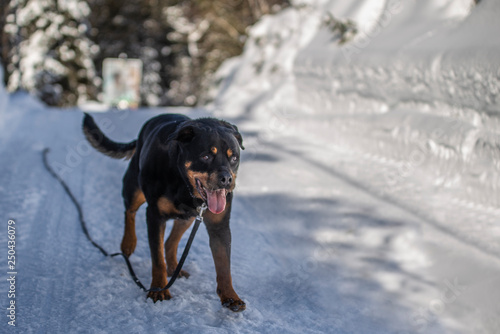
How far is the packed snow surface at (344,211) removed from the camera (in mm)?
3828

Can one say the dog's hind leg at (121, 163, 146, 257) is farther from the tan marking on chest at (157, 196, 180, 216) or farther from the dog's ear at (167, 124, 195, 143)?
the dog's ear at (167, 124, 195, 143)

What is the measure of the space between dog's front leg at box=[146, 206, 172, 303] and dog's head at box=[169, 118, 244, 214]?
42cm

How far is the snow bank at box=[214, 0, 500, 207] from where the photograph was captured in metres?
5.45

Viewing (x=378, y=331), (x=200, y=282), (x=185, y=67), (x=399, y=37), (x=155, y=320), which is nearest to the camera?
(x=155, y=320)

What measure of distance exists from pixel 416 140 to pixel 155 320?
14.0ft

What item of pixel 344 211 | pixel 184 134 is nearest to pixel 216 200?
pixel 184 134

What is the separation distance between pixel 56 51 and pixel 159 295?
80.7ft

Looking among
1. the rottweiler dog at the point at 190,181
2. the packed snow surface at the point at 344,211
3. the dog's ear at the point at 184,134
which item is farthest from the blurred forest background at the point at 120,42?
the dog's ear at the point at 184,134

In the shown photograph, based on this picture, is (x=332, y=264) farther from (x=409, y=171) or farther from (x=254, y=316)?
(x=409, y=171)

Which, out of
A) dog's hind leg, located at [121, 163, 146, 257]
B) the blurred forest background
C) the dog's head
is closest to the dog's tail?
dog's hind leg, located at [121, 163, 146, 257]

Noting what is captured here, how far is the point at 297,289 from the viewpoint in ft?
14.5

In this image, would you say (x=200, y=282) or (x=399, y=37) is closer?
(x=200, y=282)

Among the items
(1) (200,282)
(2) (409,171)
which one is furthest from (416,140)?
(1) (200,282)

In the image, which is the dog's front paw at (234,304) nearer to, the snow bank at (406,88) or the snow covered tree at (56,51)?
the snow bank at (406,88)
